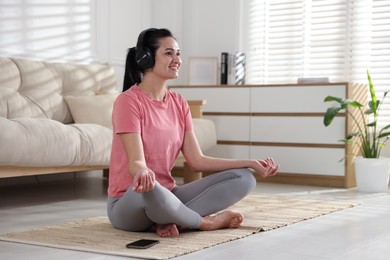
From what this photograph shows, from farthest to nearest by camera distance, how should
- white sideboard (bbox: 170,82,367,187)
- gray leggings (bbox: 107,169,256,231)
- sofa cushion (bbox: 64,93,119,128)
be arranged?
white sideboard (bbox: 170,82,367,187)
sofa cushion (bbox: 64,93,119,128)
gray leggings (bbox: 107,169,256,231)

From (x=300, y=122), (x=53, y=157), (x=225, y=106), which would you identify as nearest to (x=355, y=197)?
(x=300, y=122)

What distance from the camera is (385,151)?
5.04 meters

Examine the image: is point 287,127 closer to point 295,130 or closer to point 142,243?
point 295,130

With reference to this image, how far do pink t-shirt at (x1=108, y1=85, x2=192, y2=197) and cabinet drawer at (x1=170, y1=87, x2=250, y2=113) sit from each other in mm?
2385

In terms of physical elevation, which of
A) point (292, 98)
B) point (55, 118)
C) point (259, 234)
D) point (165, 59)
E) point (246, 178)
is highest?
point (165, 59)

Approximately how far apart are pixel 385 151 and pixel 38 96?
98.9 inches

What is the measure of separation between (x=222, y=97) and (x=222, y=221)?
2.56 m

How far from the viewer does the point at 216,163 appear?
105 inches

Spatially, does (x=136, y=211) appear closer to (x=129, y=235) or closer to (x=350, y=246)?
(x=129, y=235)

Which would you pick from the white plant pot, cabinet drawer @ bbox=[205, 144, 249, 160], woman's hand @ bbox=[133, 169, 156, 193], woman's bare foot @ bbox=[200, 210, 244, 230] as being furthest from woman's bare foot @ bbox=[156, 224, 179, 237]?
cabinet drawer @ bbox=[205, 144, 249, 160]

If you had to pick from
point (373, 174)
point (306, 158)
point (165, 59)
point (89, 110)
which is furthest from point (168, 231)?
point (306, 158)

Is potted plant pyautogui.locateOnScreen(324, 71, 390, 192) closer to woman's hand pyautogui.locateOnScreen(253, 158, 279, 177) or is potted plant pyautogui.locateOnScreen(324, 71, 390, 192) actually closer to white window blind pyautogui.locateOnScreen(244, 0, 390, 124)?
white window blind pyautogui.locateOnScreen(244, 0, 390, 124)

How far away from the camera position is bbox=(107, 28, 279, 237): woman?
99.5 inches

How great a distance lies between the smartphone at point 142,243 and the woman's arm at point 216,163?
424 mm
